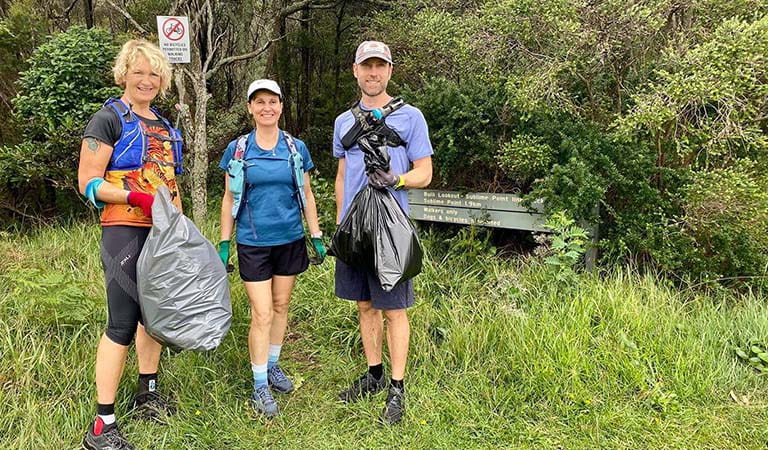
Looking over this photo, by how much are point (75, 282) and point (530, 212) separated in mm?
3627

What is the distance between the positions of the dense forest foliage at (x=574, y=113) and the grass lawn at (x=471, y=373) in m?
0.60

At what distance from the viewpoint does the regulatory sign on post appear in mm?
5035

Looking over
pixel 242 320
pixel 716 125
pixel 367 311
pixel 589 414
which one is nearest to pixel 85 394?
pixel 242 320

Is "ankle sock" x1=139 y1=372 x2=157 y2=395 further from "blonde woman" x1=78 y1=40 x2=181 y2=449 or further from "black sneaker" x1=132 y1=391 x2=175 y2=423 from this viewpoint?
"blonde woman" x1=78 y1=40 x2=181 y2=449

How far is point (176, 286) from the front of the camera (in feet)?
8.59

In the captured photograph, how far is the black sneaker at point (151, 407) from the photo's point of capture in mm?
2984

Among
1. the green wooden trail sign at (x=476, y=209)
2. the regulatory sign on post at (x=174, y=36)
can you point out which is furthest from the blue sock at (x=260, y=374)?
the regulatory sign on post at (x=174, y=36)

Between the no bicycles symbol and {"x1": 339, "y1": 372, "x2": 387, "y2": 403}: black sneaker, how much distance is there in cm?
373

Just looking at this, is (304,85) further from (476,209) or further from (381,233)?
(381,233)

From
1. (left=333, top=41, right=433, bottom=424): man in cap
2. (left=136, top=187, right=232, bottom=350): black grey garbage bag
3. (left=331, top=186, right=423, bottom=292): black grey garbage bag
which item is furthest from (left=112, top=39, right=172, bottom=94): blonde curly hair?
(left=331, top=186, right=423, bottom=292): black grey garbage bag

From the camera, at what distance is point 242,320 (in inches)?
152

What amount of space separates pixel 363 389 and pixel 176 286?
1294 mm

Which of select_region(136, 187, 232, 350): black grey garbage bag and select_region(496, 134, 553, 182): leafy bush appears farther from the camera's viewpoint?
select_region(496, 134, 553, 182): leafy bush

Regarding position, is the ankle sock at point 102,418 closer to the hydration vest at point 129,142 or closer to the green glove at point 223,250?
the green glove at point 223,250
